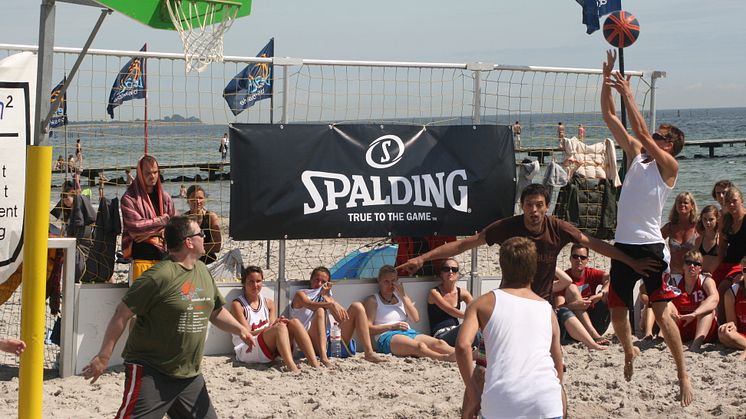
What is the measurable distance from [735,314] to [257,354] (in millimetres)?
4331

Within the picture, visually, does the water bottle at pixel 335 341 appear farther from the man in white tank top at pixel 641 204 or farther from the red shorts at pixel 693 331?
the red shorts at pixel 693 331

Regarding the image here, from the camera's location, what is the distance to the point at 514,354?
4.31 m

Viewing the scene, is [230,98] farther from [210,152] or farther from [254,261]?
[254,261]

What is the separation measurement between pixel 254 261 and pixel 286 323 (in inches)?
203

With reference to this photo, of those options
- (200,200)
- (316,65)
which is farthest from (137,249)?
(316,65)

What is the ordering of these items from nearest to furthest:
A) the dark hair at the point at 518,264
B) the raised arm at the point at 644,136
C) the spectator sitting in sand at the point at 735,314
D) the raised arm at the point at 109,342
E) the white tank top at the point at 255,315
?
the dark hair at the point at 518,264, the raised arm at the point at 109,342, the raised arm at the point at 644,136, the white tank top at the point at 255,315, the spectator sitting in sand at the point at 735,314

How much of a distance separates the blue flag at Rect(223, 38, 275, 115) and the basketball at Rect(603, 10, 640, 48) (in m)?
2.99

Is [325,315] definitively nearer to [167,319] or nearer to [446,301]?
[446,301]

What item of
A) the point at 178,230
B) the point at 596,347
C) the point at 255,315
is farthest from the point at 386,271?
the point at 178,230

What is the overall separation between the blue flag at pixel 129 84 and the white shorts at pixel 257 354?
2219mm

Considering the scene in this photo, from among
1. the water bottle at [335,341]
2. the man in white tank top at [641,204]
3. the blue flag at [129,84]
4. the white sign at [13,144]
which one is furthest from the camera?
the water bottle at [335,341]

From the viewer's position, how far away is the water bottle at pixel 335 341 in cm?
856

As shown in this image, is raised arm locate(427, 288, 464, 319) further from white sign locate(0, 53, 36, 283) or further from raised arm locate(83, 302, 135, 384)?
raised arm locate(83, 302, 135, 384)

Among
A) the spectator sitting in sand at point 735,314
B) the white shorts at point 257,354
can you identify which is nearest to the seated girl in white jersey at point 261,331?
the white shorts at point 257,354
